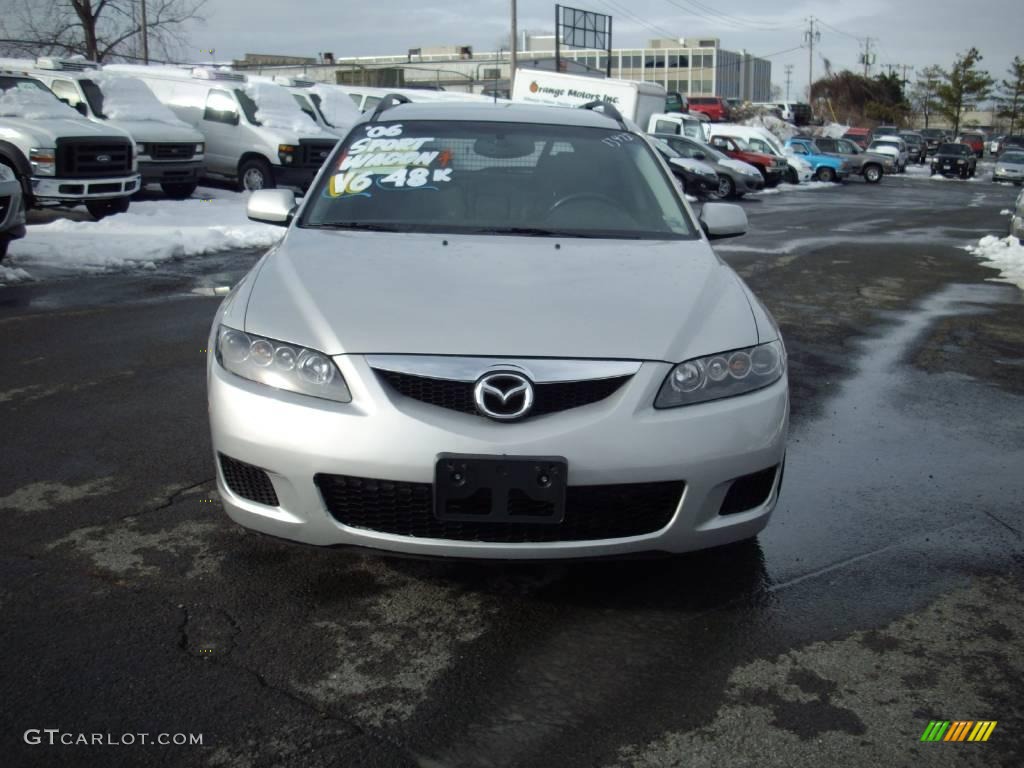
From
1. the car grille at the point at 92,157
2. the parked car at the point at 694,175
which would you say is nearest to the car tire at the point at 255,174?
the car grille at the point at 92,157

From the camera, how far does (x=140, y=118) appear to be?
17.5 meters

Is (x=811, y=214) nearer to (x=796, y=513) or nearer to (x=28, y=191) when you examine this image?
(x=28, y=191)

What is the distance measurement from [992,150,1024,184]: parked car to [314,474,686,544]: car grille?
151 ft

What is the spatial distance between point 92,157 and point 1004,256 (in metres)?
12.2

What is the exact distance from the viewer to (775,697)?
2801 millimetres

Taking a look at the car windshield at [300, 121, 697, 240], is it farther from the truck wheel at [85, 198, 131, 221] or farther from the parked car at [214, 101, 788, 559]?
the truck wheel at [85, 198, 131, 221]

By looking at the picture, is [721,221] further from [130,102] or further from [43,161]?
[130,102]

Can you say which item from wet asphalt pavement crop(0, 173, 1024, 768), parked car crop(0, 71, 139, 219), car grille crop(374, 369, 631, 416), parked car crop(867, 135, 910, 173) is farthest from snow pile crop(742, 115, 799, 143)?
car grille crop(374, 369, 631, 416)

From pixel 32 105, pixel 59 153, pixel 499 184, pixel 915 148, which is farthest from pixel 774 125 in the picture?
pixel 499 184

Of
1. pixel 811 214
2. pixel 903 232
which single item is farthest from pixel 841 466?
pixel 811 214

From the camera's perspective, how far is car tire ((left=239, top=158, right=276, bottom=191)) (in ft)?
60.7

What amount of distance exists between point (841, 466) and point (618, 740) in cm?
266

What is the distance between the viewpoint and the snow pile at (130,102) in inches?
687

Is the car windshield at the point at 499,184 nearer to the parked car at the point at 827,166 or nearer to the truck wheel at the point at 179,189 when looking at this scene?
the truck wheel at the point at 179,189
